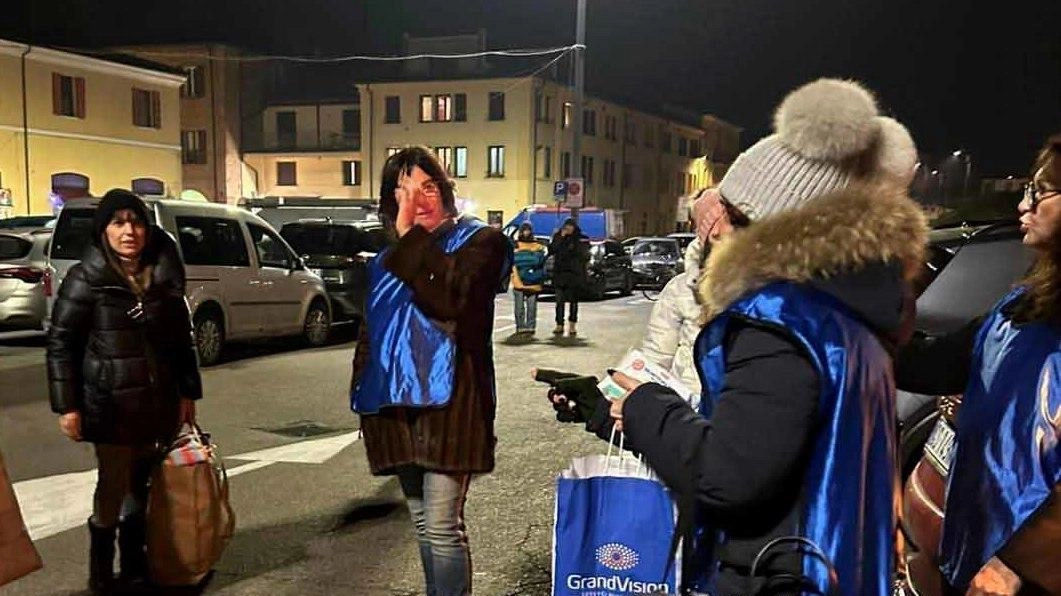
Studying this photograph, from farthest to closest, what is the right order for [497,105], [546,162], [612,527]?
[546,162], [497,105], [612,527]

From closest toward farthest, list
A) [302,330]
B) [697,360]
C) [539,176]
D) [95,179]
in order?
[697,360]
[302,330]
[95,179]
[539,176]

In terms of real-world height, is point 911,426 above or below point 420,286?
below

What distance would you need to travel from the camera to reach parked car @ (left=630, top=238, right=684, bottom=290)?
989 inches

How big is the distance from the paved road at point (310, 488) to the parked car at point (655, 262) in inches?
580

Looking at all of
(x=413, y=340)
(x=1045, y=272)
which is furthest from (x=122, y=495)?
(x=1045, y=272)

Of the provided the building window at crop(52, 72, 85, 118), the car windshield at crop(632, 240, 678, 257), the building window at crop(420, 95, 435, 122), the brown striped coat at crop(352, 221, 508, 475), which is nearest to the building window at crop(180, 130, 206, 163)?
the building window at crop(420, 95, 435, 122)

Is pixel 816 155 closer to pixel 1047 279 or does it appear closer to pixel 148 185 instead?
pixel 1047 279

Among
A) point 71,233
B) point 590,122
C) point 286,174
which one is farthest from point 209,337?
point 590,122

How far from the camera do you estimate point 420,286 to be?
3.15 meters

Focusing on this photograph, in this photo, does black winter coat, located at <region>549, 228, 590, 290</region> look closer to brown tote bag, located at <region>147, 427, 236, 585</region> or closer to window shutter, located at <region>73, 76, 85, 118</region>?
brown tote bag, located at <region>147, 427, 236, 585</region>

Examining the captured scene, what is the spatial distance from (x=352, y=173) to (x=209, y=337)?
3988cm

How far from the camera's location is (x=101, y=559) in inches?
159

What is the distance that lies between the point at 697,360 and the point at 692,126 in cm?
6642

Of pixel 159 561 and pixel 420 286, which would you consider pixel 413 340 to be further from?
pixel 159 561
